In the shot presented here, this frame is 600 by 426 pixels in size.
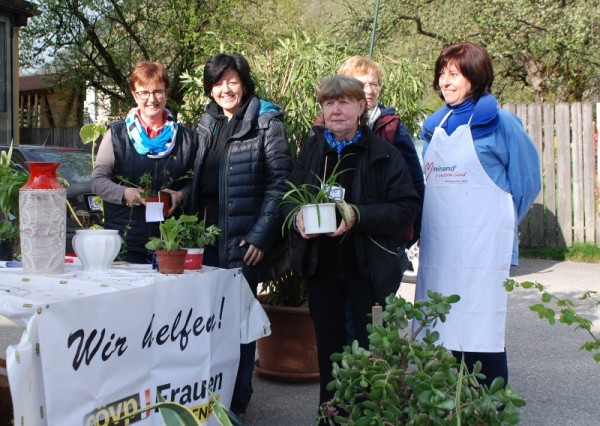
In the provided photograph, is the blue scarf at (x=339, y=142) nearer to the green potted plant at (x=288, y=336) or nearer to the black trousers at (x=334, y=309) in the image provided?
the black trousers at (x=334, y=309)

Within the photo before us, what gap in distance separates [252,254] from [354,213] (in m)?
0.73

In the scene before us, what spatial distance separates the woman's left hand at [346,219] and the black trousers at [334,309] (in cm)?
31

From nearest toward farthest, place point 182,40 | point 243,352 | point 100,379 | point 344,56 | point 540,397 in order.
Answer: point 100,379 → point 243,352 → point 540,397 → point 344,56 → point 182,40

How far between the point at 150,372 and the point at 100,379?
10.7 inches

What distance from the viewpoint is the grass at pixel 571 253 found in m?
10.5

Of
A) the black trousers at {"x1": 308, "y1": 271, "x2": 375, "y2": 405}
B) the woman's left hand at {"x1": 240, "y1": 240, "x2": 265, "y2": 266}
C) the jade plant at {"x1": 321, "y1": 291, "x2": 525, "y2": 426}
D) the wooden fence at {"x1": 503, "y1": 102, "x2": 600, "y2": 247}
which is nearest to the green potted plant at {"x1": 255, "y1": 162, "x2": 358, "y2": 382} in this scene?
the woman's left hand at {"x1": 240, "y1": 240, "x2": 265, "y2": 266}

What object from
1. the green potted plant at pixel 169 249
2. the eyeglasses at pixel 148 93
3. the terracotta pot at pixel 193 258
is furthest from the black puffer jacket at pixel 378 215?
the eyeglasses at pixel 148 93

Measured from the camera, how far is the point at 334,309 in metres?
3.53

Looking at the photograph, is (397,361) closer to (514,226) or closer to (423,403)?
(423,403)

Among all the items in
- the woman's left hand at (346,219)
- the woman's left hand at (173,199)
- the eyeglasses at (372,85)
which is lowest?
the woman's left hand at (346,219)

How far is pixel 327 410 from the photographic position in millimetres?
2469

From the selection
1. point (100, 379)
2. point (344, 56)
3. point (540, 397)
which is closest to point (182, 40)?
point (344, 56)

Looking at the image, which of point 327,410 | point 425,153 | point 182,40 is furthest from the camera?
point 182,40

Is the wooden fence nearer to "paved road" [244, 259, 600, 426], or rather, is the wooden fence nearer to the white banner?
"paved road" [244, 259, 600, 426]
